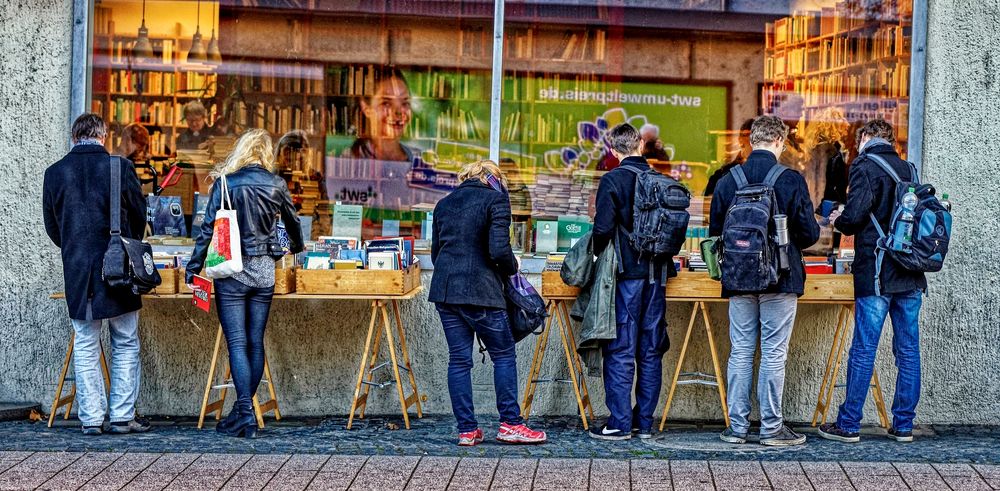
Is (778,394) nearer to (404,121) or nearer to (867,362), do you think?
(867,362)

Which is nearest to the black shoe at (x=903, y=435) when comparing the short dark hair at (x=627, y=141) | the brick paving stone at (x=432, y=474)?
the short dark hair at (x=627, y=141)

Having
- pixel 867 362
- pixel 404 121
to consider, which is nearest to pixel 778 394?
pixel 867 362

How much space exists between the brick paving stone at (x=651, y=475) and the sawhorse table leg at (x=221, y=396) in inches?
89.2

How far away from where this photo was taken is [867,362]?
23.1 feet

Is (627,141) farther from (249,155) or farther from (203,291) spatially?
(203,291)

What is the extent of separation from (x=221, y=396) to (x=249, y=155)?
168 centimetres

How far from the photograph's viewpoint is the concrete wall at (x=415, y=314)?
7.73m

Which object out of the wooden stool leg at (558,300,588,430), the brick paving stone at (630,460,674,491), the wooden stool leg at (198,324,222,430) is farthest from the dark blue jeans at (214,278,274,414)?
the brick paving stone at (630,460,674,491)

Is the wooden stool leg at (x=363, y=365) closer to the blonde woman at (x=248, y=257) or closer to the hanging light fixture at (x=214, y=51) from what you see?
the blonde woman at (x=248, y=257)

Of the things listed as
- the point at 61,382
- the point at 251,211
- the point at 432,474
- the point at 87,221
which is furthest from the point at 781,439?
the point at 61,382

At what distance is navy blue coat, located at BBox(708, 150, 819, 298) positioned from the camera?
21.9 ft

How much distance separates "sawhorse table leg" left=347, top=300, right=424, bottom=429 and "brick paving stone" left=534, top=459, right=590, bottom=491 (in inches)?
48.2

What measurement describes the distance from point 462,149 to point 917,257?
3967mm

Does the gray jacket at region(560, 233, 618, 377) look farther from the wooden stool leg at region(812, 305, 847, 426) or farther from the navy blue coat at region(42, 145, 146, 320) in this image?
the navy blue coat at region(42, 145, 146, 320)
